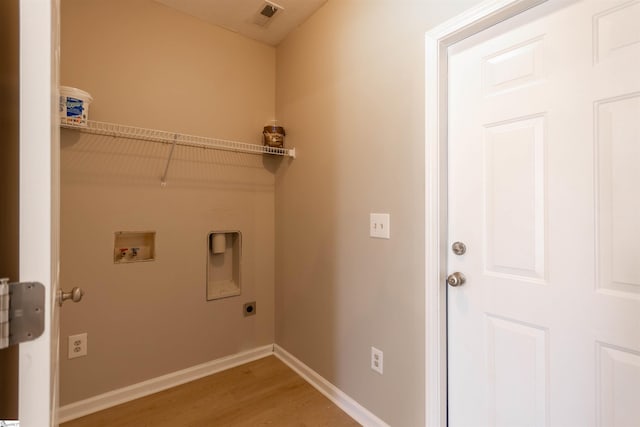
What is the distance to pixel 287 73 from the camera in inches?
91.6

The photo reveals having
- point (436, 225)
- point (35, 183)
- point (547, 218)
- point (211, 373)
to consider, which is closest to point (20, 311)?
point (35, 183)

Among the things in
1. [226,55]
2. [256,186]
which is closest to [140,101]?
[226,55]

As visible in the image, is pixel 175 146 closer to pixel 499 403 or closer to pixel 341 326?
pixel 341 326

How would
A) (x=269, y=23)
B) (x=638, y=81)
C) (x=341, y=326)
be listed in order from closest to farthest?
(x=638, y=81)
(x=341, y=326)
(x=269, y=23)

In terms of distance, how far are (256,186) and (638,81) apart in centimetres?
212

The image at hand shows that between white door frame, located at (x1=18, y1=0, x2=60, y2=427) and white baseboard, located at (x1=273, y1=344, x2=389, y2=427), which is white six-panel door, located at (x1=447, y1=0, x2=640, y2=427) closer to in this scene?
white baseboard, located at (x1=273, y1=344, x2=389, y2=427)

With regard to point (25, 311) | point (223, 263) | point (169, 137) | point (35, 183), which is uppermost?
point (169, 137)

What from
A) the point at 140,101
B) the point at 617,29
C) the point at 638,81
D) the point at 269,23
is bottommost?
the point at 638,81

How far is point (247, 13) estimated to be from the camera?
6.66 feet

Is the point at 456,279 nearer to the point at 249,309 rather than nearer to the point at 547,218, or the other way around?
the point at 547,218

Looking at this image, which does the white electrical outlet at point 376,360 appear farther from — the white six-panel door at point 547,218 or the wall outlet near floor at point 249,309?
the wall outlet near floor at point 249,309

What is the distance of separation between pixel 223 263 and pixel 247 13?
72.1 inches

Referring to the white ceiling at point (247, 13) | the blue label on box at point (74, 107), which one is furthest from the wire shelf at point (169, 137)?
the white ceiling at point (247, 13)

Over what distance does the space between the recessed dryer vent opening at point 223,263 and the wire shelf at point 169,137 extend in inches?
25.6
